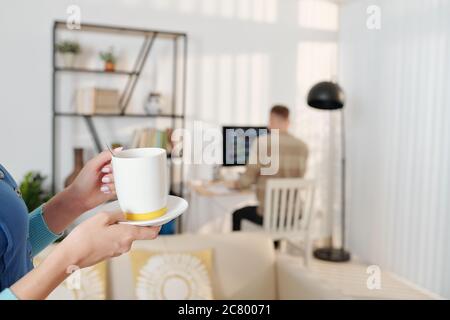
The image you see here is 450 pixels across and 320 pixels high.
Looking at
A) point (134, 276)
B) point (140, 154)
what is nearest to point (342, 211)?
point (134, 276)

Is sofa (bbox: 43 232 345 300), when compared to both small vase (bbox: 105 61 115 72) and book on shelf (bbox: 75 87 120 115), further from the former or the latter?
small vase (bbox: 105 61 115 72)

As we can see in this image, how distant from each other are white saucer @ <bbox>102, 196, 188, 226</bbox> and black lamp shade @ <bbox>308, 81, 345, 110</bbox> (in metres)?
1.84

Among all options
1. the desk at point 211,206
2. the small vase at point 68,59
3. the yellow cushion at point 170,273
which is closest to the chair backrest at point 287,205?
the desk at point 211,206

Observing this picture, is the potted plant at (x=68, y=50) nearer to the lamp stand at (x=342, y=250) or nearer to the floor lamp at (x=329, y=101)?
the floor lamp at (x=329, y=101)

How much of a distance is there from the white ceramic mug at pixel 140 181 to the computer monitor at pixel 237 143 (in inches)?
3.3

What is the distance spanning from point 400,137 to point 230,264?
94 cm

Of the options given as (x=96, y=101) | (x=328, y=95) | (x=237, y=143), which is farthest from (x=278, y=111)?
(x=96, y=101)

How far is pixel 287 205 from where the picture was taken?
6.23 feet

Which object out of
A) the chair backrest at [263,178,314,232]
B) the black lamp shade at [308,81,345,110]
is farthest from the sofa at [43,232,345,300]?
the black lamp shade at [308,81,345,110]

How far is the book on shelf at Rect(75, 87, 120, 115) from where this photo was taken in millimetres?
2023

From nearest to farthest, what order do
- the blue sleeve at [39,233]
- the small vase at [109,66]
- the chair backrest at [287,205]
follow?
1. the blue sleeve at [39,233]
2. the chair backrest at [287,205]
3. the small vase at [109,66]

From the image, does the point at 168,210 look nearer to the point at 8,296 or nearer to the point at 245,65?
the point at 8,296

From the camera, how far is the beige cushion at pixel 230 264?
1.12 metres
